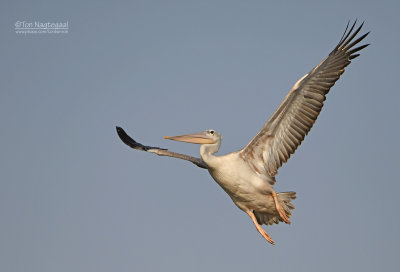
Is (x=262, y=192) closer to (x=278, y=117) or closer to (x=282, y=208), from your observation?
(x=282, y=208)

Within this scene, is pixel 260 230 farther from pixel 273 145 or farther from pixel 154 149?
pixel 154 149

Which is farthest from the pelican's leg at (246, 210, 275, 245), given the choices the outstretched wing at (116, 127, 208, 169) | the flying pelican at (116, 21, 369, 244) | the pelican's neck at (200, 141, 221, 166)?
the outstretched wing at (116, 127, 208, 169)

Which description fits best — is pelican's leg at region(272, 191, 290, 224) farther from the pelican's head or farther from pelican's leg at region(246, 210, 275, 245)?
the pelican's head

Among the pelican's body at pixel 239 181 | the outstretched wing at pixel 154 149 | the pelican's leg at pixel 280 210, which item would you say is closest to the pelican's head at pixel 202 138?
the pelican's body at pixel 239 181

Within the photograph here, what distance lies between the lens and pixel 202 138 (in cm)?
1120

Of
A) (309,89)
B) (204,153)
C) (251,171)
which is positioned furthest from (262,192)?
(309,89)

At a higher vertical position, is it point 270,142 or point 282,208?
point 270,142

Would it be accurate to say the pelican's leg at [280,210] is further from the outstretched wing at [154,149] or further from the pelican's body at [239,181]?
the outstretched wing at [154,149]

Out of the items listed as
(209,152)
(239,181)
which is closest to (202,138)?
(209,152)

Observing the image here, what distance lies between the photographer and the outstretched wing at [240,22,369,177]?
36.1 ft

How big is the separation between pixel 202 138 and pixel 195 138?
6.1 inches

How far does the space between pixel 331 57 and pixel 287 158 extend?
2.17 m

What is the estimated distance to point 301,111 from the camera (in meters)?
11.2

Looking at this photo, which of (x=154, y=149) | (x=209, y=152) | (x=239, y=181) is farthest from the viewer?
(x=154, y=149)
